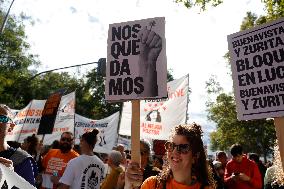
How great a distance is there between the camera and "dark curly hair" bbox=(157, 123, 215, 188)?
10.7ft

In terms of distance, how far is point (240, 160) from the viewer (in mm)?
7645

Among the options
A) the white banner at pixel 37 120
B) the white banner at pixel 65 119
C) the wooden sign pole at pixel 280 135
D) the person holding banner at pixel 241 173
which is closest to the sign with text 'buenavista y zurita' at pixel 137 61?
the wooden sign pole at pixel 280 135

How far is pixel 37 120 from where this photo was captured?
12.5 m

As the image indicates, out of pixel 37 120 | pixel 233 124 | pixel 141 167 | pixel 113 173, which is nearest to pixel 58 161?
pixel 113 173

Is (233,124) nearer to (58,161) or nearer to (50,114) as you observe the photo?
(50,114)


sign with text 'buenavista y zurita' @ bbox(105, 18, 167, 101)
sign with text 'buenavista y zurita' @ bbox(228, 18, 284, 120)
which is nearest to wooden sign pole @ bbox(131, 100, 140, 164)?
sign with text 'buenavista y zurita' @ bbox(105, 18, 167, 101)

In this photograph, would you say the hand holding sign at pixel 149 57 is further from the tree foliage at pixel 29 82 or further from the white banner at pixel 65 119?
the tree foliage at pixel 29 82

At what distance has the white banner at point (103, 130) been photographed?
1485 cm

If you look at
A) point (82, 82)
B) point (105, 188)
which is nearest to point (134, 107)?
point (105, 188)

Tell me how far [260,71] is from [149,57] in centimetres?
111

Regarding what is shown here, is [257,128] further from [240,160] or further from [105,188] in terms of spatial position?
[105,188]

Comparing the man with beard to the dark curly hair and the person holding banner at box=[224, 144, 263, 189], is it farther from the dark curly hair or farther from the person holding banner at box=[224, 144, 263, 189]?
the dark curly hair

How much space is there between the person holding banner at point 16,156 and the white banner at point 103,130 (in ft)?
36.4

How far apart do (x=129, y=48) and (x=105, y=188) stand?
2225 millimetres
